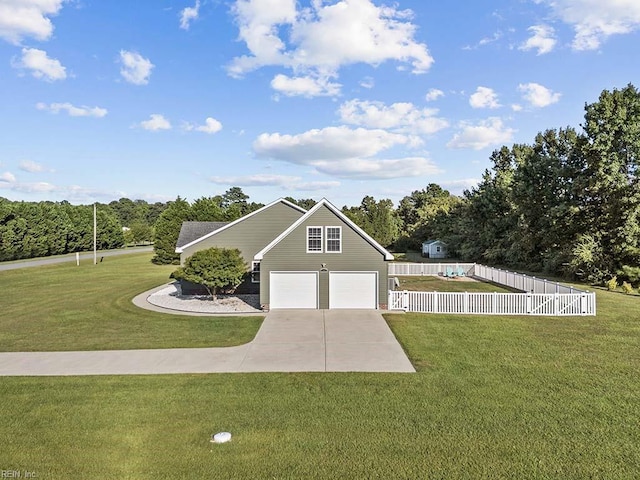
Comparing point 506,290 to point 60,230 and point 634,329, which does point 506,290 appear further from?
point 60,230

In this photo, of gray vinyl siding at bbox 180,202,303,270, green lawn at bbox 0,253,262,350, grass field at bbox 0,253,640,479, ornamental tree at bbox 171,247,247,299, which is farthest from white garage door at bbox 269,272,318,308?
grass field at bbox 0,253,640,479

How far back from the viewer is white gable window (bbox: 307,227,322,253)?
19.0m

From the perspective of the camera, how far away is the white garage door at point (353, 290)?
62.0 ft

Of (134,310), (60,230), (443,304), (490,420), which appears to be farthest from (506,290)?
(60,230)

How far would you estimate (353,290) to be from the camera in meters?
18.9

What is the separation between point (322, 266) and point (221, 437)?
1232 cm

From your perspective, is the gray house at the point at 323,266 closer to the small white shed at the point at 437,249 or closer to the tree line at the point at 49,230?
the small white shed at the point at 437,249

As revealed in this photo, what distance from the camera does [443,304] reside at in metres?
18.0

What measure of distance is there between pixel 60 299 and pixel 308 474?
21.3m

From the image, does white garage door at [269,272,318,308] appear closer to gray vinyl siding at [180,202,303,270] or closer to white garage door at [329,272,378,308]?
white garage door at [329,272,378,308]

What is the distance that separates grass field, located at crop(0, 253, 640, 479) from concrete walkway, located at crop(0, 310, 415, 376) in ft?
1.82

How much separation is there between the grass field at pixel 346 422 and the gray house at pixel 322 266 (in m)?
7.50

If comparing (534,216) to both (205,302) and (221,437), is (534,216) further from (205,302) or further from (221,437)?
(221,437)

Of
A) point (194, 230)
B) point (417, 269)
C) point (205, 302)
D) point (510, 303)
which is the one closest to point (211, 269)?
point (205, 302)
